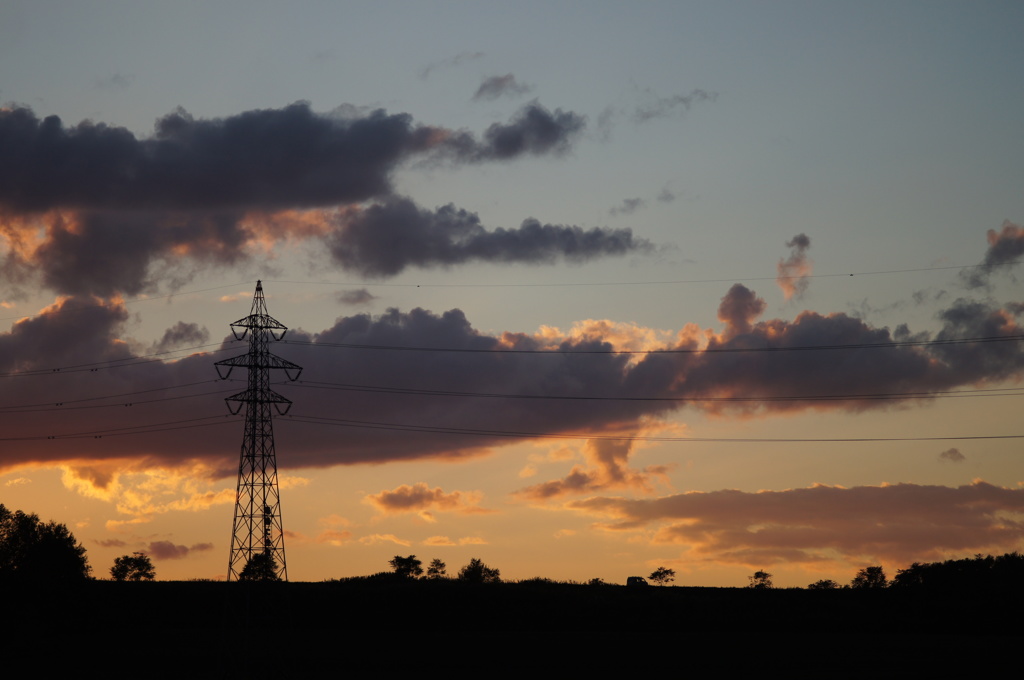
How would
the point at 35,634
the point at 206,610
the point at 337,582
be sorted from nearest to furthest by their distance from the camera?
the point at 35,634 < the point at 206,610 < the point at 337,582

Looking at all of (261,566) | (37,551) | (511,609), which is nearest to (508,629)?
(511,609)

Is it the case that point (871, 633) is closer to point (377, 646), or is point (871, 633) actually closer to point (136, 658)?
point (377, 646)

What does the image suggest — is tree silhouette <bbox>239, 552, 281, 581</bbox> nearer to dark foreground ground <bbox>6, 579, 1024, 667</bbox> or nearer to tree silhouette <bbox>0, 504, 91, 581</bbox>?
dark foreground ground <bbox>6, 579, 1024, 667</bbox>

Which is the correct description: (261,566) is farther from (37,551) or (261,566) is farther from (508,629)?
(37,551)

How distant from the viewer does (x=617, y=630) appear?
405 ft

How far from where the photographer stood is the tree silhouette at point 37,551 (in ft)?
454

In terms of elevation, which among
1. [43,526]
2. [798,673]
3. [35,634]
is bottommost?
[798,673]

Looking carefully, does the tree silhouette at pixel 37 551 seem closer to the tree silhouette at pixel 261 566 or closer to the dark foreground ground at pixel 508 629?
the dark foreground ground at pixel 508 629

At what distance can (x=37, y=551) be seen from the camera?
147750 mm

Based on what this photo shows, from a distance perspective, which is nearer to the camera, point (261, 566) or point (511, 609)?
point (261, 566)

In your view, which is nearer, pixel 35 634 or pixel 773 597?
pixel 35 634

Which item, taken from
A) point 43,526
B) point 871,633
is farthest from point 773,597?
point 43,526

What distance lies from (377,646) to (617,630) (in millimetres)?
30387

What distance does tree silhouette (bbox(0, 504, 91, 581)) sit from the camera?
138m
